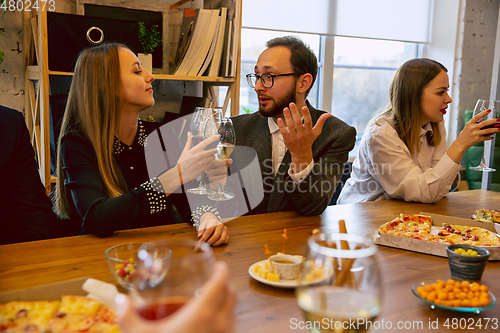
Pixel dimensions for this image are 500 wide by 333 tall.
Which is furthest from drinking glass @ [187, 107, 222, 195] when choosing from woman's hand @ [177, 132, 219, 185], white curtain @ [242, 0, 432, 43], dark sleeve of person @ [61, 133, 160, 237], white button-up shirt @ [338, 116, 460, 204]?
white curtain @ [242, 0, 432, 43]

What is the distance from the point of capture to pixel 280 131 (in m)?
1.64

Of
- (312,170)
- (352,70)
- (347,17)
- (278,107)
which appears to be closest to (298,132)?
(312,170)

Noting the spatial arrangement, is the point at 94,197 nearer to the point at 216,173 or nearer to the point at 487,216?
the point at 216,173

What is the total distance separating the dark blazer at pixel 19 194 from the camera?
1337 millimetres

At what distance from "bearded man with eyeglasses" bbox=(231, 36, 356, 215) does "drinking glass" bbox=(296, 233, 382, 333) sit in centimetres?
106

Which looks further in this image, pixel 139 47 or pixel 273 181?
pixel 139 47

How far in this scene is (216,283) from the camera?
0.30 meters

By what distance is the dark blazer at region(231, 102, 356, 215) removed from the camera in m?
1.43

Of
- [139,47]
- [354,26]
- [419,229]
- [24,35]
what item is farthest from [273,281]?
[354,26]

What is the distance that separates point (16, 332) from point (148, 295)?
0.29 meters

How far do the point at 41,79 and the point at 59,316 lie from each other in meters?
1.61

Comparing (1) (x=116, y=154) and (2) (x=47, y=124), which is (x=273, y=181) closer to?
(1) (x=116, y=154)

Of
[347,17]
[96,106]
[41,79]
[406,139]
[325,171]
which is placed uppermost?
[347,17]

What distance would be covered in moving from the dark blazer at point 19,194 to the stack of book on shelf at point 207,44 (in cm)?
111
